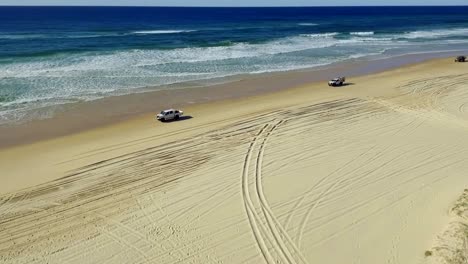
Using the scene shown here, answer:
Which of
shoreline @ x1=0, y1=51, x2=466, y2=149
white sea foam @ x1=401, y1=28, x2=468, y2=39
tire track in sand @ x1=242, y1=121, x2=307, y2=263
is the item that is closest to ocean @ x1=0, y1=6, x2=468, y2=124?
white sea foam @ x1=401, y1=28, x2=468, y2=39

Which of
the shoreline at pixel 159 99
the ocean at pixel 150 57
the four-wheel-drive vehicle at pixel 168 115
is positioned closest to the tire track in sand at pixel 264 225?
the four-wheel-drive vehicle at pixel 168 115

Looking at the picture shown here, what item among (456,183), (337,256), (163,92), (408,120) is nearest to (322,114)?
(408,120)

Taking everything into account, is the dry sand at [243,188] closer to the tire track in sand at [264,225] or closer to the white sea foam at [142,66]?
the tire track in sand at [264,225]

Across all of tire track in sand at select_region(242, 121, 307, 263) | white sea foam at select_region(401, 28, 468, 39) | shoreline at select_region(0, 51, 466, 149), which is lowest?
shoreline at select_region(0, 51, 466, 149)

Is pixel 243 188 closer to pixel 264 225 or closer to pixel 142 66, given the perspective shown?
pixel 264 225

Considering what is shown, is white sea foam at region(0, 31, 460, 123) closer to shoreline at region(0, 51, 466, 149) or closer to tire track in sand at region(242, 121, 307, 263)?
shoreline at region(0, 51, 466, 149)

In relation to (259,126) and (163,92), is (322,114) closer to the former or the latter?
(259,126)

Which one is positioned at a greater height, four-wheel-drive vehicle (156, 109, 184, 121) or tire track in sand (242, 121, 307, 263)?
four-wheel-drive vehicle (156, 109, 184, 121)
